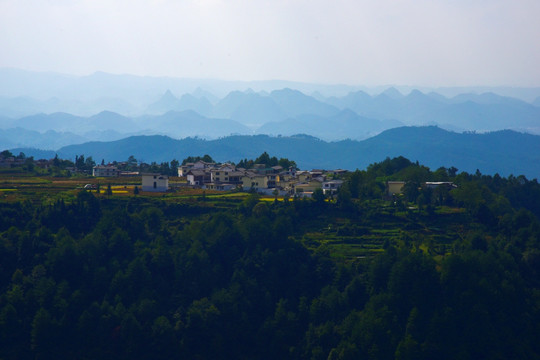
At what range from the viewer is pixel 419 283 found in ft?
77.1

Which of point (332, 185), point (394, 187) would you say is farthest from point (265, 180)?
point (394, 187)

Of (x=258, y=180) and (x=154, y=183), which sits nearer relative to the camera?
(x=154, y=183)

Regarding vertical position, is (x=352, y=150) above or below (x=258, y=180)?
above

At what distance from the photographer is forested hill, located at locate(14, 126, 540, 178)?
106688mm

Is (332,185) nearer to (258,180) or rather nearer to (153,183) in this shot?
(258,180)

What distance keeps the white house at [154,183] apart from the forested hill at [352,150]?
65.4m

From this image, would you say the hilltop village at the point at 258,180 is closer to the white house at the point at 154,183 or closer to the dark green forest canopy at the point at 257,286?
the white house at the point at 154,183

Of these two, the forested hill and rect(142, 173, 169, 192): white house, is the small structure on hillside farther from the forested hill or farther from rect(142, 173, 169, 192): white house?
the forested hill

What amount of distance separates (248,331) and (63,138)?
132427 millimetres

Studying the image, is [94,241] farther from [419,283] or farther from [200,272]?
[419,283]

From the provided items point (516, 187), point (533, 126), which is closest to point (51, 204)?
point (516, 187)

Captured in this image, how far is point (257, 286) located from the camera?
24.8 metres

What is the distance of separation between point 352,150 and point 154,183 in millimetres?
81047

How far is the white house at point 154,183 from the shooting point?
36.3 meters
